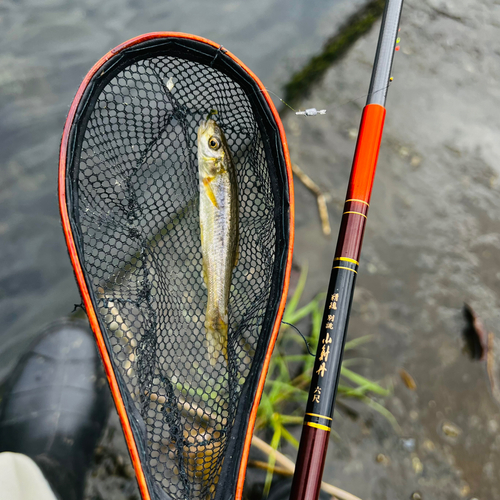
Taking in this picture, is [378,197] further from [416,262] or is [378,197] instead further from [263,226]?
[263,226]

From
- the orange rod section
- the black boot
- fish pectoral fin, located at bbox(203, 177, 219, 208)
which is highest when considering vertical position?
the orange rod section

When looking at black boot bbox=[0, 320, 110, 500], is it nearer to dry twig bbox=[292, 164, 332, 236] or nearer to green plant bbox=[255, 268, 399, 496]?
green plant bbox=[255, 268, 399, 496]

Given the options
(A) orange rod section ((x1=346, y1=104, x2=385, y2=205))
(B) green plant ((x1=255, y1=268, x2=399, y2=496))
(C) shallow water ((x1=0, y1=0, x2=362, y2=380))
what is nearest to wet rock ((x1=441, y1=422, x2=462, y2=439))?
(B) green plant ((x1=255, y1=268, x2=399, y2=496))

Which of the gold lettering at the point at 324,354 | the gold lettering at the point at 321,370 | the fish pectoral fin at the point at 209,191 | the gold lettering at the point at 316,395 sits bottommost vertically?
the gold lettering at the point at 316,395

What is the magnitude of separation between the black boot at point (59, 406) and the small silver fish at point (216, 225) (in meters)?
0.96

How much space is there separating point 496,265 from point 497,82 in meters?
1.81

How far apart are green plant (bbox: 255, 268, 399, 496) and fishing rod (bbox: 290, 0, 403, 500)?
2.87 feet

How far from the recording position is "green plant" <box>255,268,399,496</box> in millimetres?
2189

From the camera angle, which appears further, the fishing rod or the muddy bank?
the muddy bank

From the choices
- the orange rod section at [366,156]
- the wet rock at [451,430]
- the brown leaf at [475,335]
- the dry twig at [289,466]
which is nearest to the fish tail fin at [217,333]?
the dry twig at [289,466]

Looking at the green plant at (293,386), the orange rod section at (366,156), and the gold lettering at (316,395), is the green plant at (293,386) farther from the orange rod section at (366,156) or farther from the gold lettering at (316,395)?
the orange rod section at (366,156)

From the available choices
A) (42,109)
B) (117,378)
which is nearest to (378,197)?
(117,378)

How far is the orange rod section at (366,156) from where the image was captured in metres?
1.56

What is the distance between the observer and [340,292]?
143cm
